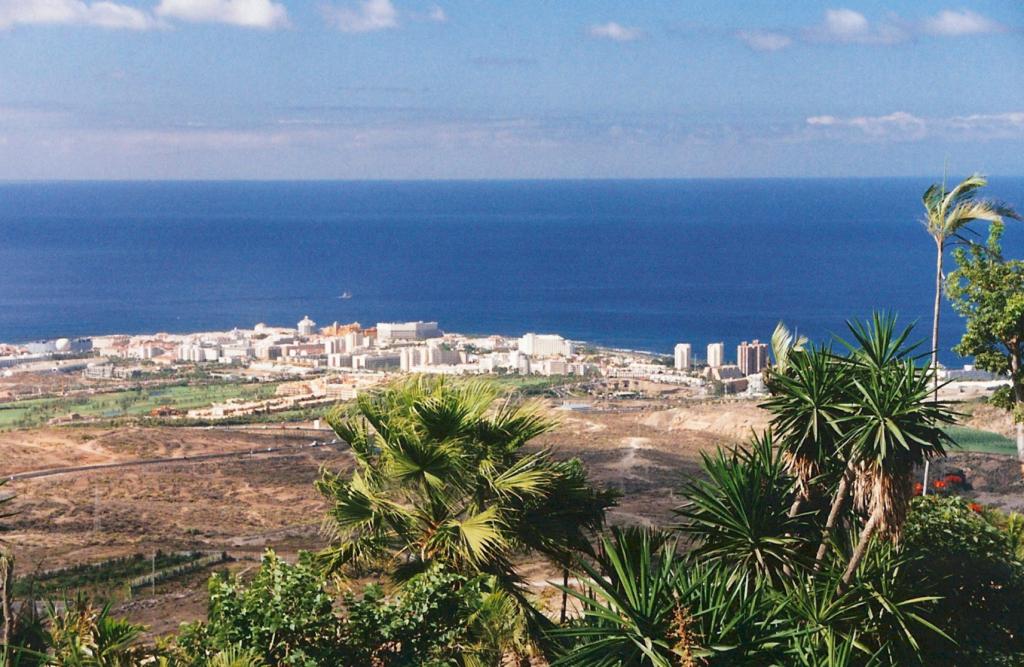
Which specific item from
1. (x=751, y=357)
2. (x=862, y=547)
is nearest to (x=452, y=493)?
(x=862, y=547)

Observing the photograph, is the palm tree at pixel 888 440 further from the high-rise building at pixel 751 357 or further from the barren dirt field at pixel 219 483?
the high-rise building at pixel 751 357

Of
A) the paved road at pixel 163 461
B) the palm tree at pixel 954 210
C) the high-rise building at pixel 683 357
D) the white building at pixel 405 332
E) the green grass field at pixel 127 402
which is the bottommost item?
the green grass field at pixel 127 402

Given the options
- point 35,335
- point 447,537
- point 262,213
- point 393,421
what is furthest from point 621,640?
point 262,213

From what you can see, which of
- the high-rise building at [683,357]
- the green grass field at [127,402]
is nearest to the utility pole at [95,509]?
the green grass field at [127,402]

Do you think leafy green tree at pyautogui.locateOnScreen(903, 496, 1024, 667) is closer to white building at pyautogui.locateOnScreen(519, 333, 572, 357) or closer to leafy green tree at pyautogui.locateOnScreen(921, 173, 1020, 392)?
leafy green tree at pyautogui.locateOnScreen(921, 173, 1020, 392)

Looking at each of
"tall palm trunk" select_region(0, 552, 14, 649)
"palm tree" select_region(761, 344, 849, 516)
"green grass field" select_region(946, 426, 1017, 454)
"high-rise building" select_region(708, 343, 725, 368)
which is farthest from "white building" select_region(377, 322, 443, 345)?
"tall palm trunk" select_region(0, 552, 14, 649)

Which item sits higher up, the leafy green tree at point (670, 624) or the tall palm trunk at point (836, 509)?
the tall palm trunk at point (836, 509)

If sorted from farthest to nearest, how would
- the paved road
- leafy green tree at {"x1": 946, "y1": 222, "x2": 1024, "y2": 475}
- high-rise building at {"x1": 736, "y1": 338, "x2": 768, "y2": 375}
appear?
high-rise building at {"x1": 736, "y1": 338, "x2": 768, "y2": 375}
the paved road
leafy green tree at {"x1": 946, "y1": 222, "x2": 1024, "y2": 475}
